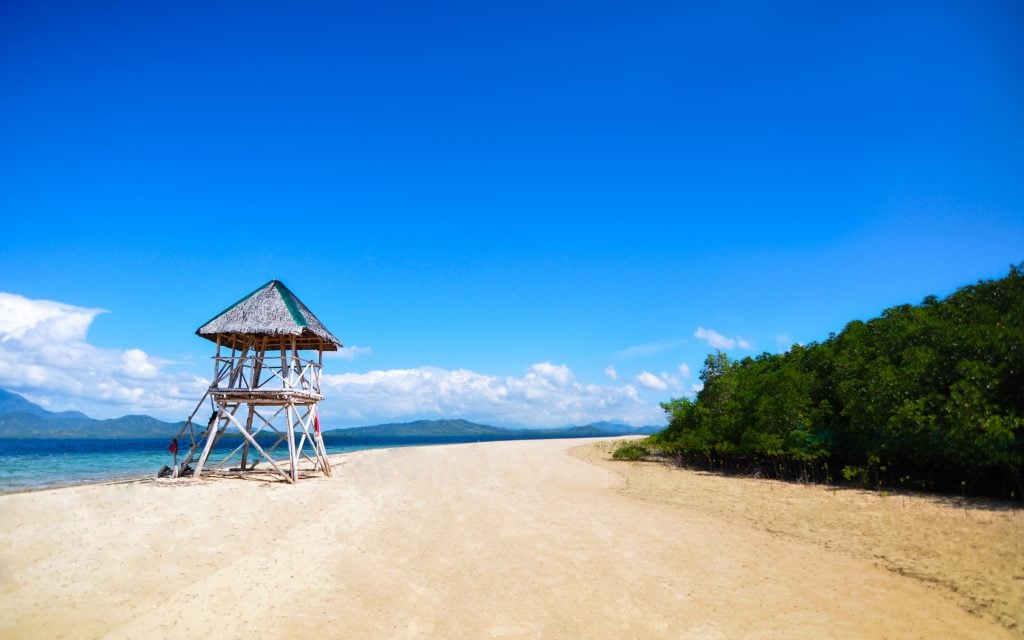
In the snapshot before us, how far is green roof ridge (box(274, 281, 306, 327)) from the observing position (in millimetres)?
20081

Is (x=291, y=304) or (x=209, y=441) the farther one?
(x=291, y=304)

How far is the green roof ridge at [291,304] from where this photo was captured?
20081mm

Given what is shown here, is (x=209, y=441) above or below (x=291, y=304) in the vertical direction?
below

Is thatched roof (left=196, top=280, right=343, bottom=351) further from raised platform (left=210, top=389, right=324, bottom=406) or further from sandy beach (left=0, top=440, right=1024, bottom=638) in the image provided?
sandy beach (left=0, top=440, right=1024, bottom=638)

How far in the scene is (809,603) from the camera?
8.30 m

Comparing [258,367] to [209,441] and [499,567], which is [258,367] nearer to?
[209,441]

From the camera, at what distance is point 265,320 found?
782 inches

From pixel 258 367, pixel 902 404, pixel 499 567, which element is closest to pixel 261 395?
pixel 258 367

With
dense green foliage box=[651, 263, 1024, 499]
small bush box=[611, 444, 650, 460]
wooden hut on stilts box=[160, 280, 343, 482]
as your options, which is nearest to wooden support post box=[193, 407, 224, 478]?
wooden hut on stilts box=[160, 280, 343, 482]

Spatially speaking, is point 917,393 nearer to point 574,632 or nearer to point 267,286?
point 574,632

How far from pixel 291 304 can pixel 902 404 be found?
20822 mm

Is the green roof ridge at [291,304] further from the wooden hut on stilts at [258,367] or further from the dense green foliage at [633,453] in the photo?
the dense green foliage at [633,453]

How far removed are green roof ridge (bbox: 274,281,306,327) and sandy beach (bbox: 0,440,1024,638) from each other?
20.2 ft

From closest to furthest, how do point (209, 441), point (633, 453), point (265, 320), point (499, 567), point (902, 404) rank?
1. point (499, 567)
2. point (902, 404)
3. point (209, 441)
4. point (265, 320)
5. point (633, 453)
